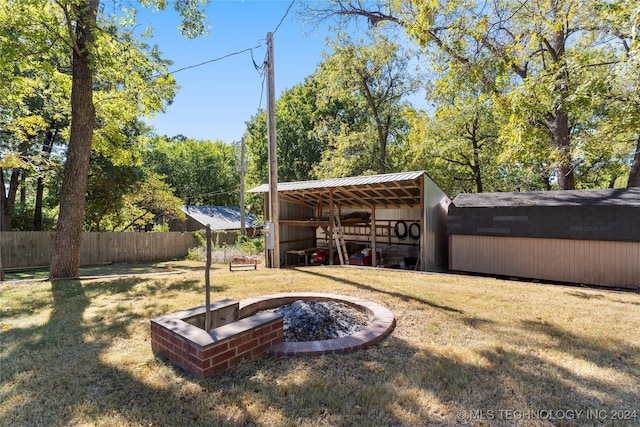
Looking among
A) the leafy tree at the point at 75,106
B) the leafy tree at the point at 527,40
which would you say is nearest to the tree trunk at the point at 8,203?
the leafy tree at the point at 75,106

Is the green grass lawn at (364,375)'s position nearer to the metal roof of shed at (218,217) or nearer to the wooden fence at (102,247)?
the wooden fence at (102,247)

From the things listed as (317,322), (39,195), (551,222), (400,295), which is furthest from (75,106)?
(551,222)

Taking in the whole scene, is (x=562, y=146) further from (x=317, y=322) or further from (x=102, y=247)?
(x=102, y=247)

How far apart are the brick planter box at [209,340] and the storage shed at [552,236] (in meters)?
8.46

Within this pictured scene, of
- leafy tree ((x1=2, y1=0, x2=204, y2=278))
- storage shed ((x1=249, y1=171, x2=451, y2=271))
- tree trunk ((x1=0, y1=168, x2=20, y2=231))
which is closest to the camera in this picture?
leafy tree ((x1=2, y1=0, x2=204, y2=278))

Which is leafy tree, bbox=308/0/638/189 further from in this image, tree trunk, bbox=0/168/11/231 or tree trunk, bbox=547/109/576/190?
tree trunk, bbox=0/168/11/231

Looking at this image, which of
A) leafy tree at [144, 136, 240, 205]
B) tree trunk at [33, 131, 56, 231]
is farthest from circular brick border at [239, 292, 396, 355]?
leafy tree at [144, 136, 240, 205]

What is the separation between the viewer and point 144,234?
14.2 meters

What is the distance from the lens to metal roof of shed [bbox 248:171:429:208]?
955 centimetres

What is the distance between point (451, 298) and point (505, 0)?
8638 mm

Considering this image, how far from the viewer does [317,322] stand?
3.51 m

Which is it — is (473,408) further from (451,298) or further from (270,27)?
(270,27)

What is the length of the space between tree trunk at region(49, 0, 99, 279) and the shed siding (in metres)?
10.2

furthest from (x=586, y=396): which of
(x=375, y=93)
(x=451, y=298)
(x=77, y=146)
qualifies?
(x=375, y=93)
